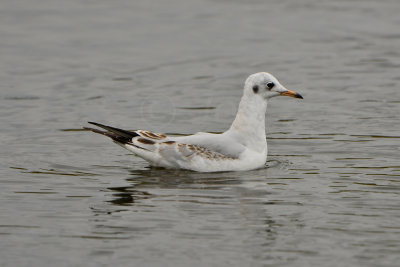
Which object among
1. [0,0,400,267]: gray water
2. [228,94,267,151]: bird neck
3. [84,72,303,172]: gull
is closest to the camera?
[0,0,400,267]: gray water

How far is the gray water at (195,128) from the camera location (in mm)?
9781

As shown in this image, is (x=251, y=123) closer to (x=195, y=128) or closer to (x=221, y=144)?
(x=221, y=144)

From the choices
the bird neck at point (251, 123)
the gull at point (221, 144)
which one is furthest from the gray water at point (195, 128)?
the bird neck at point (251, 123)

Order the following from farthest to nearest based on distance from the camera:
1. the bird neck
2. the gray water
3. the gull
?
1. the bird neck
2. the gull
3. the gray water

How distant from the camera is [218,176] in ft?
42.1

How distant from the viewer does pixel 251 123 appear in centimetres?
1341

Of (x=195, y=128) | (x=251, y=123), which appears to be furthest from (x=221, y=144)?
(x=195, y=128)

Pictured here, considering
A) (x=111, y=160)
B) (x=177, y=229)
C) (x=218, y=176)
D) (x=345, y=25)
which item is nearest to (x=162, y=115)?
(x=111, y=160)

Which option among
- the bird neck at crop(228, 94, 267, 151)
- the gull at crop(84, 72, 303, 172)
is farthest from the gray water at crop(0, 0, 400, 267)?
the bird neck at crop(228, 94, 267, 151)

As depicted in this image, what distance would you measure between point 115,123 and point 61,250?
7.28 m

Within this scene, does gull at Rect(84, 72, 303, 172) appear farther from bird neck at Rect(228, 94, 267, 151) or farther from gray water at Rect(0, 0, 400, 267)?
gray water at Rect(0, 0, 400, 267)

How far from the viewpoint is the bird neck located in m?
13.4

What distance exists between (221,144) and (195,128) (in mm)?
3170

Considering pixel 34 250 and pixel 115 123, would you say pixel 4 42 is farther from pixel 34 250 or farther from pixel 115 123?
pixel 34 250
